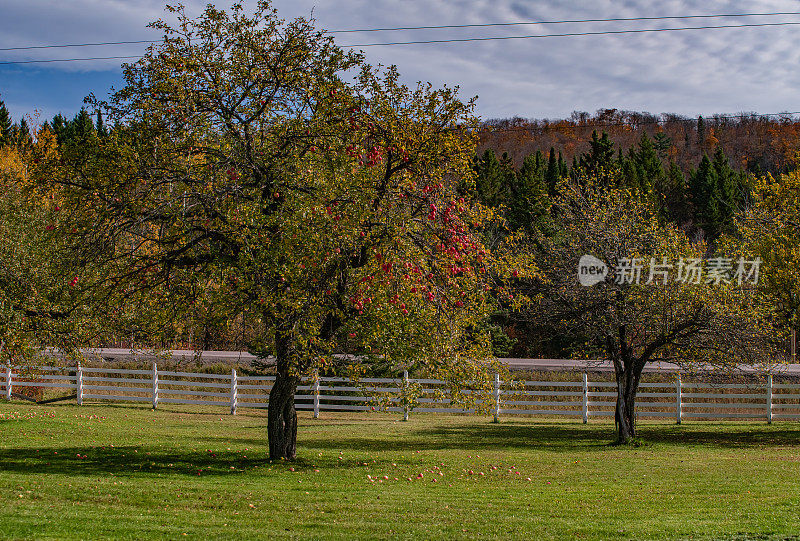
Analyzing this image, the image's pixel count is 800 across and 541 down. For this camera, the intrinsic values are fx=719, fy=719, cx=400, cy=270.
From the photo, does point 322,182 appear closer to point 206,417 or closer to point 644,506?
point 644,506

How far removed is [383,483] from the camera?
39.7ft

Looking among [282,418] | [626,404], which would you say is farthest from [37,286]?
[626,404]

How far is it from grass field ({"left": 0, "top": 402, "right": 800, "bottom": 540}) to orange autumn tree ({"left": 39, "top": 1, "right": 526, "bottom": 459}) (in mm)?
2133

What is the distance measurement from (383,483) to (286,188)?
5216mm

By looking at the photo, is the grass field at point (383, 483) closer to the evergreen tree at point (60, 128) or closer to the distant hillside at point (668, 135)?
the evergreen tree at point (60, 128)

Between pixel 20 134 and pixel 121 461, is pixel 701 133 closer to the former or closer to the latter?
pixel 20 134

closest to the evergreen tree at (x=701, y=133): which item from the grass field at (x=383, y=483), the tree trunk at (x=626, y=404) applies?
the grass field at (x=383, y=483)

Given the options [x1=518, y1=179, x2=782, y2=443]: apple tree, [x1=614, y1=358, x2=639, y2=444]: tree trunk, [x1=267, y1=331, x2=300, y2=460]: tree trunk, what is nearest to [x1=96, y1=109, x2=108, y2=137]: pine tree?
[x1=267, y1=331, x2=300, y2=460]: tree trunk

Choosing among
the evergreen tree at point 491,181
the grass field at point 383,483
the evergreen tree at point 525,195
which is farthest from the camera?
the evergreen tree at point 491,181

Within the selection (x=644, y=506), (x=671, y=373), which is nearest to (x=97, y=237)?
(x=644, y=506)

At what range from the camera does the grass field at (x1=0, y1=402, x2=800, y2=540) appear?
8750 millimetres

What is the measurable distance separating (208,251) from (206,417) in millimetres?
11971

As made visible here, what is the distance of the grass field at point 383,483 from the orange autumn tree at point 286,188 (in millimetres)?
2133

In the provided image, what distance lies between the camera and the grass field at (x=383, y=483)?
875cm
